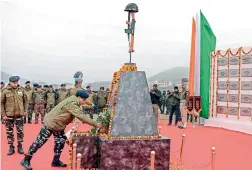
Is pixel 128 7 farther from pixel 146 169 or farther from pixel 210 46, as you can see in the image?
pixel 210 46

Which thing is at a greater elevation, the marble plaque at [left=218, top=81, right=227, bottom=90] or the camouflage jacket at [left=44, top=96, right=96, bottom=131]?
the marble plaque at [left=218, top=81, right=227, bottom=90]

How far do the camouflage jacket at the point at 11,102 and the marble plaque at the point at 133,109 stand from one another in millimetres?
2848

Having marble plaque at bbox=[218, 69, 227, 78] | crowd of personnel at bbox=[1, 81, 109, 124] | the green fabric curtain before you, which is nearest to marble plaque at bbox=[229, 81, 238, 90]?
marble plaque at bbox=[218, 69, 227, 78]

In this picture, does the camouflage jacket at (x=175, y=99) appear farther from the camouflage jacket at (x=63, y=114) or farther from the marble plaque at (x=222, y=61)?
the camouflage jacket at (x=63, y=114)

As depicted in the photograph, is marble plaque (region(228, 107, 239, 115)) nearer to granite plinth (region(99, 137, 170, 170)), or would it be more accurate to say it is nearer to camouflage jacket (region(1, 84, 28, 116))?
granite plinth (region(99, 137, 170, 170))

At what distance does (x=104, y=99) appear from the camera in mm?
18656

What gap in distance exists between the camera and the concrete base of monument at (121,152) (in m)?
6.46

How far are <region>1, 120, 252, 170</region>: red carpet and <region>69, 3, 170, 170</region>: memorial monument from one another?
101 centimetres

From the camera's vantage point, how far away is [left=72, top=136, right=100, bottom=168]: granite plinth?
668cm

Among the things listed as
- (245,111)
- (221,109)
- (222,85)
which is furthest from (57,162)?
(222,85)

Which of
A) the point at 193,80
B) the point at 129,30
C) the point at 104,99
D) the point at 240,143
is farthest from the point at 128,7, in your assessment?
the point at 104,99

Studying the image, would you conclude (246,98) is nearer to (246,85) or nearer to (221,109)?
(246,85)

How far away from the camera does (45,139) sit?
276 inches

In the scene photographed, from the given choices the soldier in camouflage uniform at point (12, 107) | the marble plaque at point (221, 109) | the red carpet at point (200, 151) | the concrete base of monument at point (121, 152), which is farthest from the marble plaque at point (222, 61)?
the soldier in camouflage uniform at point (12, 107)
